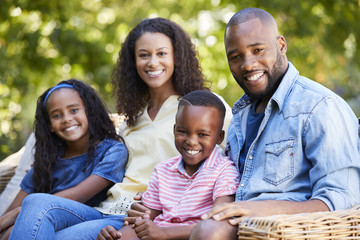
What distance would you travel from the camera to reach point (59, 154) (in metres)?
3.58

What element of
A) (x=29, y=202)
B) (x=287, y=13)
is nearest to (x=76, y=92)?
(x=29, y=202)

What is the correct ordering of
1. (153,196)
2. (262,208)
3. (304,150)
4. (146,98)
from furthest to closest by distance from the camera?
(146,98) → (153,196) → (304,150) → (262,208)

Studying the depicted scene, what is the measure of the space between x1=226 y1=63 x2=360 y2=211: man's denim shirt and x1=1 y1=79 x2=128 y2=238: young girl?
117cm

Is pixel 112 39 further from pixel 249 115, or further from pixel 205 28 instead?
pixel 249 115

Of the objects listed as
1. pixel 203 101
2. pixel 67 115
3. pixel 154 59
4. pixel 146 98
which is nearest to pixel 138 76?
pixel 146 98

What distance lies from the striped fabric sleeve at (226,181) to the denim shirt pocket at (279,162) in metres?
0.21

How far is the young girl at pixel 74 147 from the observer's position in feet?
11.0

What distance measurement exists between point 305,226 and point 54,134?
227 centimetres

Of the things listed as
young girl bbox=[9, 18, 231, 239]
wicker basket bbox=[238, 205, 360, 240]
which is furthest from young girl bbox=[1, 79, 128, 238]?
wicker basket bbox=[238, 205, 360, 240]

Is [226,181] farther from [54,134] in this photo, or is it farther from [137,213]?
[54,134]

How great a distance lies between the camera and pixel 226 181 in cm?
254

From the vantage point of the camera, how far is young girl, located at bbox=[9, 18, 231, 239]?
318cm

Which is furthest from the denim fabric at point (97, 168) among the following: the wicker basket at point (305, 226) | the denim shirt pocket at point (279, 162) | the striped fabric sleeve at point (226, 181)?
the wicker basket at point (305, 226)

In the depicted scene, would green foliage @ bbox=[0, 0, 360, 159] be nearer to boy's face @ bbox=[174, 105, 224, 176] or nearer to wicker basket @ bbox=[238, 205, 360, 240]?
boy's face @ bbox=[174, 105, 224, 176]
